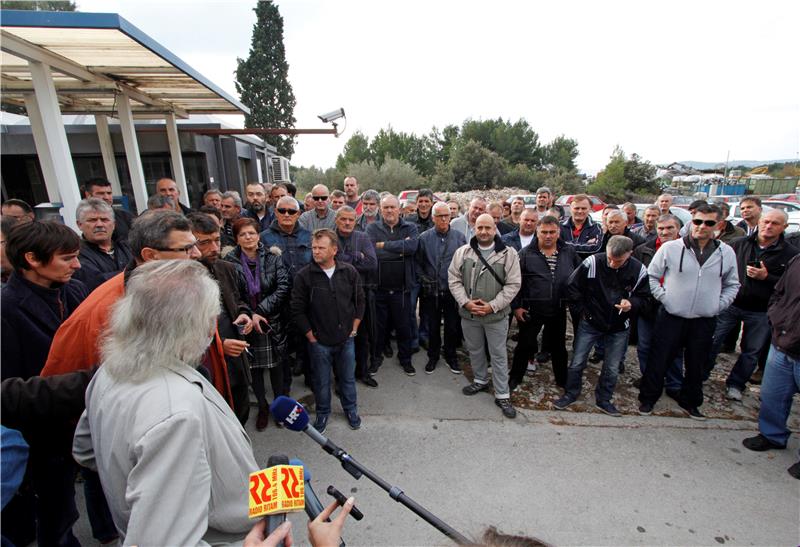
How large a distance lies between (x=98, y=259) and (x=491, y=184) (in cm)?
3518

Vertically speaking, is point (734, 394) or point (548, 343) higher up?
point (548, 343)

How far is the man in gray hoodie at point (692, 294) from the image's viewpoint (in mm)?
3477

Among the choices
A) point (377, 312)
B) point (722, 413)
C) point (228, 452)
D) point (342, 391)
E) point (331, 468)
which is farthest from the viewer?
point (377, 312)

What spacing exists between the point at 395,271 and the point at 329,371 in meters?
1.58

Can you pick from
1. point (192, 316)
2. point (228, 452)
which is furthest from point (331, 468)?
point (192, 316)

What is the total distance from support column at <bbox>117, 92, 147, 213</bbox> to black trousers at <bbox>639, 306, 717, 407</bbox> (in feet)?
26.0

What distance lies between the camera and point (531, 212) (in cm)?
497

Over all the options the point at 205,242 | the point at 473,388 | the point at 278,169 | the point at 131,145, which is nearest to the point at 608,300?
the point at 473,388

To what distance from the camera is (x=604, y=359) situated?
376cm

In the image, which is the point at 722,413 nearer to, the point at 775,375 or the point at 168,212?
the point at 775,375

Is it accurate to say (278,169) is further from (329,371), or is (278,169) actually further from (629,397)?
(629,397)

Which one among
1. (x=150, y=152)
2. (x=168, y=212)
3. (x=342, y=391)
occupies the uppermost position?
(x=150, y=152)

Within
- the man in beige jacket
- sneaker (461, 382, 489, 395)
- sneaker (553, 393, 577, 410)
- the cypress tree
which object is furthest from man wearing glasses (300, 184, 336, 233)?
the cypress tree

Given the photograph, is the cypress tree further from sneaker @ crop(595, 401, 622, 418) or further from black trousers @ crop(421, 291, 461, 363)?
sneaker @ crop(595, 401, 622, 418)
